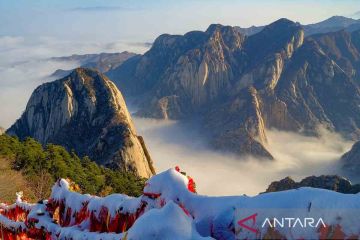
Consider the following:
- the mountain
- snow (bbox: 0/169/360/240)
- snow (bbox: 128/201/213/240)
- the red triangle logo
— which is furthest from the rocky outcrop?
snow (bbox: 128/201/213/240)

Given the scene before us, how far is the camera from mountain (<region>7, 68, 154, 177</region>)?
11906 centimetres

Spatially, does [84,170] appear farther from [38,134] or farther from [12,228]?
[38,134]

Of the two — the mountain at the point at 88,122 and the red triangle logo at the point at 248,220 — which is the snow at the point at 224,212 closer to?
the red triangle logo at the point at 248,220

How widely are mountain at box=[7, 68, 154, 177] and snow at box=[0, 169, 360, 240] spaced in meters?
101

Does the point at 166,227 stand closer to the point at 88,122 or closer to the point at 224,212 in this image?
the point at 224,212

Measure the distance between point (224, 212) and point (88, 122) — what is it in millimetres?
137749

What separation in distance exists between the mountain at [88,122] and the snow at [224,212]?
101 metres

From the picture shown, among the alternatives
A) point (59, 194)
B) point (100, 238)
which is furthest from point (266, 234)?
point (59, 194)

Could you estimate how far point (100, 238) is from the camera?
11.7m

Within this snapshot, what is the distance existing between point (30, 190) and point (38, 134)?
108150 mm

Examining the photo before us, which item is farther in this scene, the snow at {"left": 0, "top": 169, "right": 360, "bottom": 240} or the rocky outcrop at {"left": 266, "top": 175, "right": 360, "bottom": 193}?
the rocky outcrop at {"left": 266, "top": 175, "right": 360, "bottom": 193}

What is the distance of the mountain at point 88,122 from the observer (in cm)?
11906

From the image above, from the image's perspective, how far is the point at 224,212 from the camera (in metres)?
9.87

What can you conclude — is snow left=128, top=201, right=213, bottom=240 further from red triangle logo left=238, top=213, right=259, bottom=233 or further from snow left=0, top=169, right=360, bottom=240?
red triangle logo left=238, top=213, right=259, bottom=233
